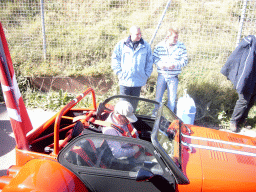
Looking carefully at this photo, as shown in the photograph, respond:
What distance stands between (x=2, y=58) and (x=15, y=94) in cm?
41

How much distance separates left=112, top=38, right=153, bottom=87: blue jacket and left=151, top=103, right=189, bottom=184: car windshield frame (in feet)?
4.73

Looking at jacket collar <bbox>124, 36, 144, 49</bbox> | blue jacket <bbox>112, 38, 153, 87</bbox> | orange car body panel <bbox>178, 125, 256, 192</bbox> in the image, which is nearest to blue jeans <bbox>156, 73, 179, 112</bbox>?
blue jacket <bbox>112, 38, 153, 87</bbox>

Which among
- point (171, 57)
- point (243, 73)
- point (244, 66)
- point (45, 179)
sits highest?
point (171, 57)

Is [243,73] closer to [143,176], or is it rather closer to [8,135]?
[143,176]

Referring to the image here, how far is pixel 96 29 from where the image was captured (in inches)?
268

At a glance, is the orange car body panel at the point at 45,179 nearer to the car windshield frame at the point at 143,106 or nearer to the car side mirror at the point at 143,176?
the car side mirror at the point at 143,176

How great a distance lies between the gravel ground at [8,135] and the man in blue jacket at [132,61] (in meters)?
1.70

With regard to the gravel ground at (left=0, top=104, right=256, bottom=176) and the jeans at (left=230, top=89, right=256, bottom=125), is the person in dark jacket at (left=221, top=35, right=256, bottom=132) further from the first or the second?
the gravel ground at (left=0, top=104, right=256, bottom=176)

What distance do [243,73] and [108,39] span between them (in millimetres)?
3725

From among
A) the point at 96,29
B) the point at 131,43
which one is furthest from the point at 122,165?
the point at 96,29

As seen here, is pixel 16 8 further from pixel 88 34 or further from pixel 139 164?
pixel 139 164

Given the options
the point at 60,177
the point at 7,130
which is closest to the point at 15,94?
the point at 60,177

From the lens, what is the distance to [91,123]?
2.46 metres

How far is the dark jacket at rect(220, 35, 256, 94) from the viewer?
4.19 metres
